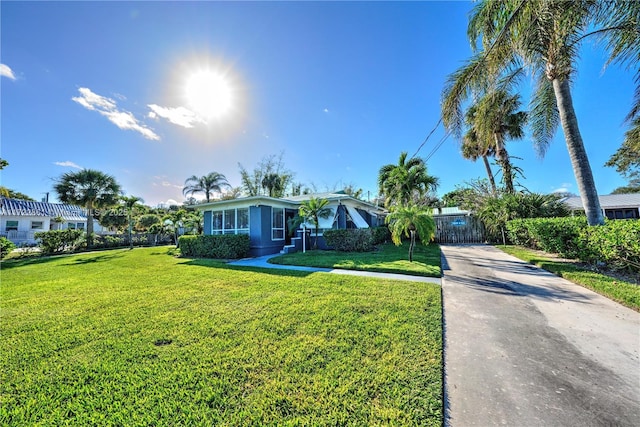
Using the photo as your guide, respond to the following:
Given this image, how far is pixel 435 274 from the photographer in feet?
24.2

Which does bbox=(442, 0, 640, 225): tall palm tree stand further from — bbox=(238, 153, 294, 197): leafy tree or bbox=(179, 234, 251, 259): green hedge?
bbox=(238, 153, 294, 197): leafy tree

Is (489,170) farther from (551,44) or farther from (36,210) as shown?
(36,210)

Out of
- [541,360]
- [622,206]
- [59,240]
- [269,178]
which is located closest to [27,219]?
[59,240]

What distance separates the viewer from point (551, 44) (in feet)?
25.2

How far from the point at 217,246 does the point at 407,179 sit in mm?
13030

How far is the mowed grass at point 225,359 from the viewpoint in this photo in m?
2.18

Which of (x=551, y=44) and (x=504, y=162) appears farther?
(x=504, y=162)

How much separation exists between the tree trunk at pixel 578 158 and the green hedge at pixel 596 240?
0.48m

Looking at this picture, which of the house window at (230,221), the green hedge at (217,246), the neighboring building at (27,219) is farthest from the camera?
the neighboring building at (27,219)

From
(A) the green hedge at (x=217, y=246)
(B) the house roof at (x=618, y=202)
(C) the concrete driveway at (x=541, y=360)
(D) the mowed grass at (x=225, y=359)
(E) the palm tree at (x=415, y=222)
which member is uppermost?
(B) the house roof at (x=618, y=202)

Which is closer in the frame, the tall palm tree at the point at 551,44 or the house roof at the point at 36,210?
the tall palm tree at the point at 551,44

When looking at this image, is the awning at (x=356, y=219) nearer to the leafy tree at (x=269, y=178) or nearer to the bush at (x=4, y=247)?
the bush at (x=4, y=247)

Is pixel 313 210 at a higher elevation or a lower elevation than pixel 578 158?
lower

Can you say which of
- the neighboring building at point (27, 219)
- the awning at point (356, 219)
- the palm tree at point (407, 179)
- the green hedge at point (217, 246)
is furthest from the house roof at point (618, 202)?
the neighboring building at point (27, 219)
